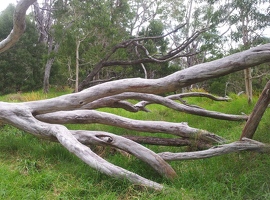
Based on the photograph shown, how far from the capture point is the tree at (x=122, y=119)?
306 cm

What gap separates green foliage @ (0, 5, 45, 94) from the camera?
641 inches

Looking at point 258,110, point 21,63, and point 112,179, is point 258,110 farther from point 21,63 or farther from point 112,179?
point 21,63

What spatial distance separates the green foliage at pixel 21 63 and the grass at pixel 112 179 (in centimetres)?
1289

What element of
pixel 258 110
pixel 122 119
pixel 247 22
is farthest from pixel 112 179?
pixel 247 22

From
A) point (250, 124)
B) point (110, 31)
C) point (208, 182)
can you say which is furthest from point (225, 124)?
point (110, 31)

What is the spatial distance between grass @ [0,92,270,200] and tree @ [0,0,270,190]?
17cm

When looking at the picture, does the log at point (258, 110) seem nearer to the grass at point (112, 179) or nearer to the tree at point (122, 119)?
the tree at point (122, 119)

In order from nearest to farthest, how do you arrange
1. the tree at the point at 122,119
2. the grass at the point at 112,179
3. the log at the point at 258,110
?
1. the grass at the point at 112,179
2. the tree at the point at 122,119
3. the log at the point at 258,110

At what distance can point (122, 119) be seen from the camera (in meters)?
4.68

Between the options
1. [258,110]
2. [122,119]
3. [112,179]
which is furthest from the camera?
[122,119]

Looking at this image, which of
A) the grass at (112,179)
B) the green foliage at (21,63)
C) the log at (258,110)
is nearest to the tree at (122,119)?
the log at (258,110)

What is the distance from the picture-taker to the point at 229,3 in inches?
273

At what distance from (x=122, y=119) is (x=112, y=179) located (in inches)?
68.3

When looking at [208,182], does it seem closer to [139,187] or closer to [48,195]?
[139,187]
